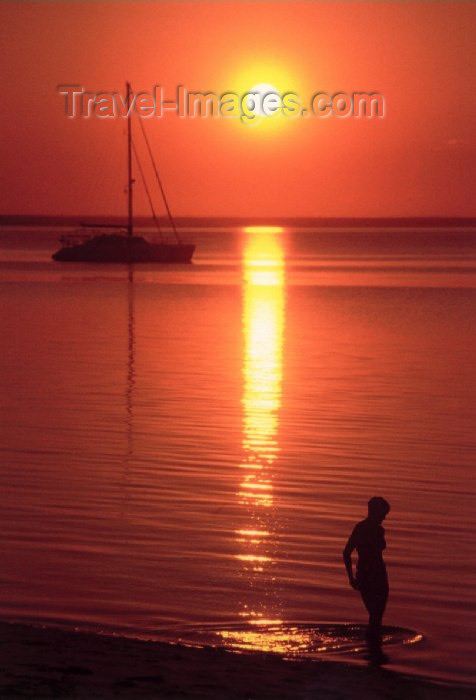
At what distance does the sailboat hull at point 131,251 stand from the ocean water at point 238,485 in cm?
6414

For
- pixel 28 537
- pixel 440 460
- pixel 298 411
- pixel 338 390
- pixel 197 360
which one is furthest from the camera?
pixel 197 360

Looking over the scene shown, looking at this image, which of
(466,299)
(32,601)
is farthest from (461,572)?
(466,299)

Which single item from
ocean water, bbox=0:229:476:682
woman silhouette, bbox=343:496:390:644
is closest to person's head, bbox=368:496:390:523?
woman silhouette, bbox=343:496:390:644

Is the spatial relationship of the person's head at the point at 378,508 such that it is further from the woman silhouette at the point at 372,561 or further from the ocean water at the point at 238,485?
the ocean water at the point at 238,485

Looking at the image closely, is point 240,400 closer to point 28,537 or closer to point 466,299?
point 28,537

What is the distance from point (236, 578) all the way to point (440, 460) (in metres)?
7.02

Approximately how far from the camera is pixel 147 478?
17.1 meters

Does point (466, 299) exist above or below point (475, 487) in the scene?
above

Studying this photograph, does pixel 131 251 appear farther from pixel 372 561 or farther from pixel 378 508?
pixel 378 508

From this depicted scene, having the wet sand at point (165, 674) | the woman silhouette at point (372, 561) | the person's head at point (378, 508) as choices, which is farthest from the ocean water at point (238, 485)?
the person's head at point (378, 508)

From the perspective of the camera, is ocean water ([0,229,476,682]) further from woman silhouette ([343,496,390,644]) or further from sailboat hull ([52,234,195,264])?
sailboat hull ([52,234,195,264])

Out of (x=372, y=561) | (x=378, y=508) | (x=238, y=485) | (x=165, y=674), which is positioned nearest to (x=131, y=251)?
(x=238, y=485)

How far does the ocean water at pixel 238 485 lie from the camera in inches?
446

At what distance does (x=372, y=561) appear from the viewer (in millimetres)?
10203
